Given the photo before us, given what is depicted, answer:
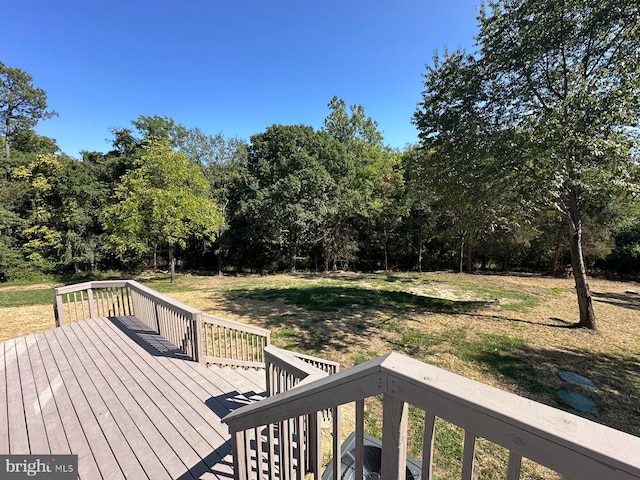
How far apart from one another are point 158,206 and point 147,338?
794 cm

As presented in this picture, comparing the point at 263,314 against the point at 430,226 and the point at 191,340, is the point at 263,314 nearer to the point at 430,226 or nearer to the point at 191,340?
the point at 191,340

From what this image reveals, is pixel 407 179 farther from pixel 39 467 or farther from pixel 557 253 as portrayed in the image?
pixel 39 467

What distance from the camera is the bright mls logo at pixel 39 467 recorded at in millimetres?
2354

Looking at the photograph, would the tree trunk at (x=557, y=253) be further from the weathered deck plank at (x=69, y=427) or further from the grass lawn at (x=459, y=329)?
the weathered deck plank at (x=69, y=427)

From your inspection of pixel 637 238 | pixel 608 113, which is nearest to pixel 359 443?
pixel 608 113

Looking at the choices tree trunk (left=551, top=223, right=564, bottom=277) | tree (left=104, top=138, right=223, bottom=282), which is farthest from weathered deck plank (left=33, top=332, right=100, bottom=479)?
tree trunk (left=551, top=223, right=564, bottom=277)

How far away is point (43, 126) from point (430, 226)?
30.4 m

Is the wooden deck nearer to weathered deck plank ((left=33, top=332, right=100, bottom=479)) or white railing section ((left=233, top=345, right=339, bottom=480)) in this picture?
weathered deck plank ((left=33, top=332, right=100, bottom=479))

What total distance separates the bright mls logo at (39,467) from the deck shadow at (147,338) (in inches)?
67.1

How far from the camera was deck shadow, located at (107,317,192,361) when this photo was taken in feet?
14.1

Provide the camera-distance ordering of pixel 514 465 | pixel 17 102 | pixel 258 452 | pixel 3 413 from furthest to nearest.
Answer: pixel 17 102
pixel 3 413
pixel 258 452
pixel 514 465

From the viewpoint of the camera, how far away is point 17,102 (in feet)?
68.4

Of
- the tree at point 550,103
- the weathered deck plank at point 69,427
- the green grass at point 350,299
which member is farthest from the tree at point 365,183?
the weathered deck plank at point 69,427

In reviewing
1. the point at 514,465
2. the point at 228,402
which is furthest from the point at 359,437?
the point at 228,402
